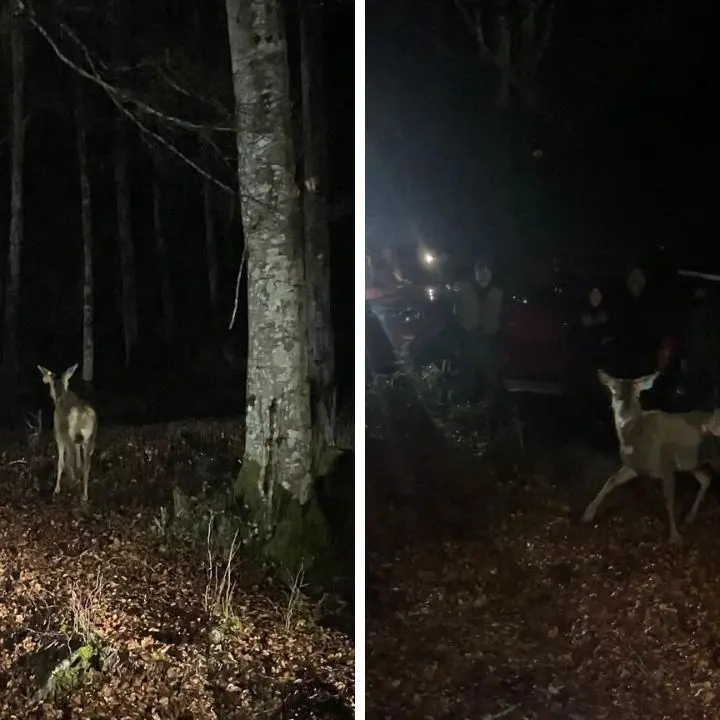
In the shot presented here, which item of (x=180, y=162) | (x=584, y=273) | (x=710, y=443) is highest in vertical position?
(x=180, y=162)

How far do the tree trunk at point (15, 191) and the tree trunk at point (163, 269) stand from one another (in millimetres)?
212

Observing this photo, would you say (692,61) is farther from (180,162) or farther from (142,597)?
(142,597)

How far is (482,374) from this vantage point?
1.43m

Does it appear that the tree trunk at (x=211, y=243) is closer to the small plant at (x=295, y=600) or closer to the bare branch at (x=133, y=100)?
the bare branch at (x=133, y=100)

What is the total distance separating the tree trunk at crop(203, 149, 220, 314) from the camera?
1.35 m

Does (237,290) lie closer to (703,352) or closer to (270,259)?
(270,259)

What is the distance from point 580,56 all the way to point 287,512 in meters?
0.93

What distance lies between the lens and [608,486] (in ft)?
4.77

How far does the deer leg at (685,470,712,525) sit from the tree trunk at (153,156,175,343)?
0.96 meters

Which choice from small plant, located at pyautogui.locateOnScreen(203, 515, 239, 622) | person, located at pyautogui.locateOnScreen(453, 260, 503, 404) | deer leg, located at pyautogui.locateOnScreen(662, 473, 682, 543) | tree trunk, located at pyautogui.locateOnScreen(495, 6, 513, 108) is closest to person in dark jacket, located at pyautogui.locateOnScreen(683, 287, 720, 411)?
deer leg, located at pyautogui.locateOnScreen(662, 473, 682, 543)

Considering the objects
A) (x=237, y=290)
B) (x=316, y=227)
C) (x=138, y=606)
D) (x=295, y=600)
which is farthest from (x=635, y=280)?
(x=138, y=606)

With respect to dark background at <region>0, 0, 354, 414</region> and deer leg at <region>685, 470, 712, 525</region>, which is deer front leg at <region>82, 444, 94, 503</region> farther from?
deer leg at <region>685, 470, 712, 525</region>

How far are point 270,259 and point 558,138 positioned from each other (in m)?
0.54

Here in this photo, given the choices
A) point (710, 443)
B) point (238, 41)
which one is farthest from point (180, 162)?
point (710, 443)
